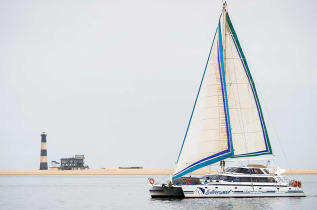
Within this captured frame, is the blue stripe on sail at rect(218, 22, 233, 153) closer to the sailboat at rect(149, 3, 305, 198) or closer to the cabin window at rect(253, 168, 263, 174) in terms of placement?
the sailboat at rect(149, 3, 305, 198)

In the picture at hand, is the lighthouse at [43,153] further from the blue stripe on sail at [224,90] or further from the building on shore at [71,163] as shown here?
the blue stripe on sail at [224,90]

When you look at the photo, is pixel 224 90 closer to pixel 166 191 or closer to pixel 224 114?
pixel 224 114

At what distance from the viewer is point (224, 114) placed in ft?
163

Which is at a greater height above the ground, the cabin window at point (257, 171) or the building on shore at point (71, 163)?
the building on shore at point (71, 163)

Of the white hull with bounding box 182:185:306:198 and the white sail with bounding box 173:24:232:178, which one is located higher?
the white sail with bounding box 173:24:232:178

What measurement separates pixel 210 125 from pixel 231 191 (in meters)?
6.28

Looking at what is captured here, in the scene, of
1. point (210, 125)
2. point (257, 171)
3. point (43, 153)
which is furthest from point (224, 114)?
point (43, 153)

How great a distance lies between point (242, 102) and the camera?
172 ft

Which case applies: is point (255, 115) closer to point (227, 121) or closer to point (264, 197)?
point (227, 121)

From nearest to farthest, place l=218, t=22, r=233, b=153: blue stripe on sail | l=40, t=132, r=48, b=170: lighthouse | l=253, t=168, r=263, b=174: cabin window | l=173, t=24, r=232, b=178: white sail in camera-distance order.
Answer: l=173, t=24, r=232, b=178: white sail → l=218, t=22, r=233, b=153: blue stripe on sail → l=253, t=168, r=263, b=174: cabin window → l=40, t=132, r=48, b=170: lighthouse

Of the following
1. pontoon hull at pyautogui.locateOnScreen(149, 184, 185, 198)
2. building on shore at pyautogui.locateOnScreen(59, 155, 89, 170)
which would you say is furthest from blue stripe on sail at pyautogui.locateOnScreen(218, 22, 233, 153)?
building on shore at pyautogui.locateOnScreen(59, 155, 89, 170)

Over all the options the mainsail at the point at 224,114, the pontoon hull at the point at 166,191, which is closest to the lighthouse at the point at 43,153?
the pontoon hull at the point at 166,191

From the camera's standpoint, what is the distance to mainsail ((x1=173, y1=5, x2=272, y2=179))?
49.1 meters

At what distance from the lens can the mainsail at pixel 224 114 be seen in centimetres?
4909
